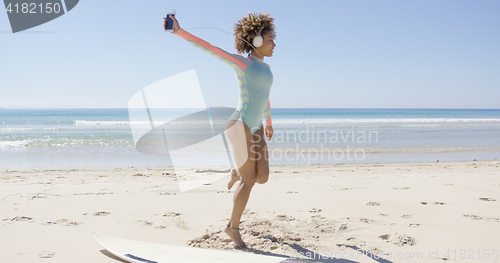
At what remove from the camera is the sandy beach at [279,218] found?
253 cm

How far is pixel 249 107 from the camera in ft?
8.18

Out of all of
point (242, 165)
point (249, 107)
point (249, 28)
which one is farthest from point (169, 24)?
point (242, 165)

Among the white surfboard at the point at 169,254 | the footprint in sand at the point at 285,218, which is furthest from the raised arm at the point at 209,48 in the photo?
the footprint in sand at the point at 285,218

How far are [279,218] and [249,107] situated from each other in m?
1.48

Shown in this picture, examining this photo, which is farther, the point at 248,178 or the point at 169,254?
the point at 248,178

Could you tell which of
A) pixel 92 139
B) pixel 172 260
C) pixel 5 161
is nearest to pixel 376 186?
pixel 172 260

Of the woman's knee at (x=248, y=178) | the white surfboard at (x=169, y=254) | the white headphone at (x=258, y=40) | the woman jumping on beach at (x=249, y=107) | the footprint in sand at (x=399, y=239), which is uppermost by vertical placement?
the white headphone at (x=258, y=40)

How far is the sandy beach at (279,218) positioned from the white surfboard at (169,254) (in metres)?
0.11

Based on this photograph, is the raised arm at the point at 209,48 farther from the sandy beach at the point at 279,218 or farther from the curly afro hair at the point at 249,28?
the sandy beach at the point at 279,218

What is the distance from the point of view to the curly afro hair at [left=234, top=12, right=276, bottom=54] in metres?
2.58

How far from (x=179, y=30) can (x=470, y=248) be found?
294 cm

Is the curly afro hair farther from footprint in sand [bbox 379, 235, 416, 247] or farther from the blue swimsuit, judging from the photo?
footprint in sand [bbox 379, 235, 416, 247]

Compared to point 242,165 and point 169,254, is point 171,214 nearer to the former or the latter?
point 169,254

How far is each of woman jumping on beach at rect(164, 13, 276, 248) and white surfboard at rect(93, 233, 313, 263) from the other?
0.26m
